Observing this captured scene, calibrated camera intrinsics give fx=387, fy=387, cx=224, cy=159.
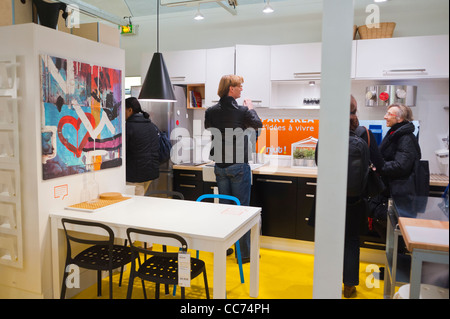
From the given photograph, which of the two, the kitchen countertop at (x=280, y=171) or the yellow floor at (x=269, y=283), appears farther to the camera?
the kitchen countertop at (x=280, y=171)

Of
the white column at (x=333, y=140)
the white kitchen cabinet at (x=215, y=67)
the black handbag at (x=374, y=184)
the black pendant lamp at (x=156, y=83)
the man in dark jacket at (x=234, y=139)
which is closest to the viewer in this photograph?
the white column at (x=333, y=140)

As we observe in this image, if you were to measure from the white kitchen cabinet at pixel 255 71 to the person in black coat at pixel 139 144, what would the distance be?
50.3 inches

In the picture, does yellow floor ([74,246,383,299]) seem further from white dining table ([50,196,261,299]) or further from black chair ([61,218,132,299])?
black chair ([61,218,132,299])

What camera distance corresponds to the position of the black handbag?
2.14 m

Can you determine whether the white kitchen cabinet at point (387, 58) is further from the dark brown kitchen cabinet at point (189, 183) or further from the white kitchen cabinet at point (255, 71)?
the dark brown kitchen cabinet at point (189, 183)

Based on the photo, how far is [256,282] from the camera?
3.09 meters

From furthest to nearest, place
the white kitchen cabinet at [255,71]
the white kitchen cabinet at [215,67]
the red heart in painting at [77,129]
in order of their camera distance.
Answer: the white kitchen cabinet at [215,67] < the white kitchen cabinet at [255,71] < the red heart in painting at [77,129]

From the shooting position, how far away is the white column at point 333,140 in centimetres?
127

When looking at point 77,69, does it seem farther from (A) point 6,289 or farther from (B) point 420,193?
(B) point 420,193

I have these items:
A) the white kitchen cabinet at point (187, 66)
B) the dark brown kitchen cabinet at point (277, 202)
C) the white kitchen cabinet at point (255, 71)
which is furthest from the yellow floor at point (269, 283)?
the white kitchen cabinet at point (187, 66)

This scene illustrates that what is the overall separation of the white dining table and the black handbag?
844mm

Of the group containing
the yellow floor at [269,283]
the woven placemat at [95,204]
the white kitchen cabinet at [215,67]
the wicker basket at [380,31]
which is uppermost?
the wicker basket at [380,31]
